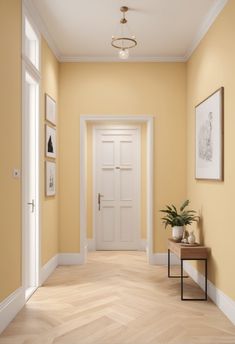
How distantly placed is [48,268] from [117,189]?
8.22ft

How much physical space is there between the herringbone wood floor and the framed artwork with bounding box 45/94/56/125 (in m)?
2.17

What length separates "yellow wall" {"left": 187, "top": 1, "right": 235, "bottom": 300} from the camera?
11.8ft

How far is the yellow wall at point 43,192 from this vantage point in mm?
4797

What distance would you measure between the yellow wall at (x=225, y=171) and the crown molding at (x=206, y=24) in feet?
0.25

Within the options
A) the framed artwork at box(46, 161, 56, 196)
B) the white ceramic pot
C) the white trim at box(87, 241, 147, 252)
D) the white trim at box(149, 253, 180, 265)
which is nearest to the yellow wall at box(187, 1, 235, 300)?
the white ceramic pot

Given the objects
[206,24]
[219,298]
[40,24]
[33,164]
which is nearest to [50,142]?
[33,164]

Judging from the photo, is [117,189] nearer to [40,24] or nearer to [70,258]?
[70,258]

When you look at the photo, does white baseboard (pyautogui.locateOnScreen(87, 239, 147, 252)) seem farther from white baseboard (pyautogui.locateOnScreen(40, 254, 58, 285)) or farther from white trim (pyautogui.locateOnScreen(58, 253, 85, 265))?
white baseboard (pyautogui.locateOnScreen(40, 254, 58, 285))

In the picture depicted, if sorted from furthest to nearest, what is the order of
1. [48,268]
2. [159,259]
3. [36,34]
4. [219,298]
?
[159,259] < [48,268] < [36,34] < [219,298]

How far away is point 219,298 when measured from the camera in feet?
12.7

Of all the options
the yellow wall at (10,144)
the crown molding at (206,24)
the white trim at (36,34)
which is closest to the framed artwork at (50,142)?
Result: the white trim at (36,34)

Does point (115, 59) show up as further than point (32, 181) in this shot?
Yes

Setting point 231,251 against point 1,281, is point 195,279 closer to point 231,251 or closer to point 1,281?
point 231,251

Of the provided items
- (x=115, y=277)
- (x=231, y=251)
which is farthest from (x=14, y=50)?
(x=115, y=277)
